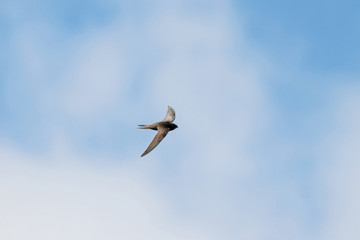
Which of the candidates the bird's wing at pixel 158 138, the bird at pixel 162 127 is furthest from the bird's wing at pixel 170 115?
the bird's wing at pixel 158 138

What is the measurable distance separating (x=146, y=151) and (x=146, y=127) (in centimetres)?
800

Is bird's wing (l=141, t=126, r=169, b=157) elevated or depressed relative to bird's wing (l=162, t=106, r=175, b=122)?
depressed

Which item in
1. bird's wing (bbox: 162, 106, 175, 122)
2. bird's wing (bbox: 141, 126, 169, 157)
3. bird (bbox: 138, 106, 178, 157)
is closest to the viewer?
bird's wing (bbox: 141, 126, 169, 157)

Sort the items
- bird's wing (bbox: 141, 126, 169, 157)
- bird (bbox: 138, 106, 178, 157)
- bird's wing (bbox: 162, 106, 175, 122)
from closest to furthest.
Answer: bird's wing (bbox: 141, 126, 169, 157) → bird (bbox: 138, 106, 178, 157) → bird's wing (bbox: 162, 106, 175, 122)

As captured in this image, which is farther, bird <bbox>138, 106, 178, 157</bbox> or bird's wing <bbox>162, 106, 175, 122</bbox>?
bird's wing <bbox>162, 106, 175, 122</bbox>

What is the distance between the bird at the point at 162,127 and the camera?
4305 centimetres

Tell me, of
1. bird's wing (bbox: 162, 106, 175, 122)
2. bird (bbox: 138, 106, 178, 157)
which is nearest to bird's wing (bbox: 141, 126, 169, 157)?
bird (bbox: 138, 106, 178, 157)

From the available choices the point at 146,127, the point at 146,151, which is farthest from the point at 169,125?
the point at 146,151

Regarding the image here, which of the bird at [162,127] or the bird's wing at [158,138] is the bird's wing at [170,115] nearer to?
the bird at [162,127]

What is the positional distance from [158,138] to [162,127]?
3.66m

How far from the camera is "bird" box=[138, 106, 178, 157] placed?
141 ft

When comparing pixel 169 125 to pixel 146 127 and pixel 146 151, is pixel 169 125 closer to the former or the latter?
pixel 146 127

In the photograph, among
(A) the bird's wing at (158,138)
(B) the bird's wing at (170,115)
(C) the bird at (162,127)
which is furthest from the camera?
(B) the bird's wing at (170,115)

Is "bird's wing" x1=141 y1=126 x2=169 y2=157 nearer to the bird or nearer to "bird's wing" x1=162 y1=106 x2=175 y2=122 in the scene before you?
the bird
